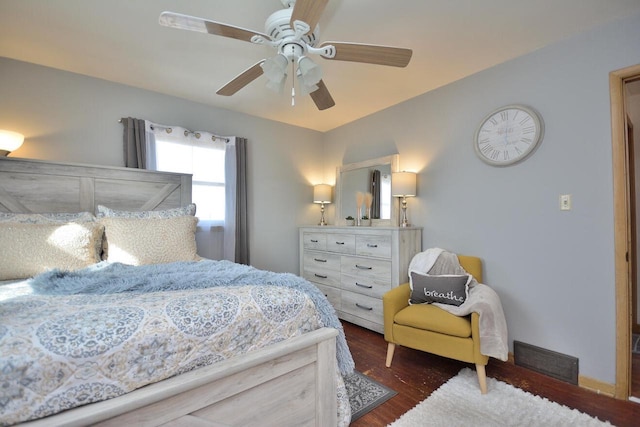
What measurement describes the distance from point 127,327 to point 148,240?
1.28 metres

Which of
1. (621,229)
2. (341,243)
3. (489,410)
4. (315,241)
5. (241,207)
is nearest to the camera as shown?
(489,410)

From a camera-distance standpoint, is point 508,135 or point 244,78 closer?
point 244,78

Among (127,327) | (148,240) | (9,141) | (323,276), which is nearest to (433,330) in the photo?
(323,276)

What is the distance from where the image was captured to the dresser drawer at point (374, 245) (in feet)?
9.06

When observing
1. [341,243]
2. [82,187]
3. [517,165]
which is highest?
[517,165]

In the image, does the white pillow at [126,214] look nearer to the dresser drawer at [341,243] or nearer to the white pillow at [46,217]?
the white pillow at [46,217]

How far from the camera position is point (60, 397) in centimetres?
80

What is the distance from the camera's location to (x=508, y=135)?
236 cm

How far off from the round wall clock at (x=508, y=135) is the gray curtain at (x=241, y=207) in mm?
2452

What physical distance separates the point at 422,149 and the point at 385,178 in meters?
0.51

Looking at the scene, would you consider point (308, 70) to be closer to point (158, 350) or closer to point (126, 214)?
point (158, 350)

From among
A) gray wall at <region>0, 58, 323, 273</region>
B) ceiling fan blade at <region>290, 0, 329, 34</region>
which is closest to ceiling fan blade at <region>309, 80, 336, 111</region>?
ceiling fan blade at <region>290, 0, 329, 34</region>

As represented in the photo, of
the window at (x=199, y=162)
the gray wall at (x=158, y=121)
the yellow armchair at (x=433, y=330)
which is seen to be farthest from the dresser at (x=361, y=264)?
the window at (x=199, y=162)

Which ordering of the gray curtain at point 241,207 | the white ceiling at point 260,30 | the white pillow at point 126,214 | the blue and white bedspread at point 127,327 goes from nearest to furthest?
the blue and white bedspread at point 127,327
the white ceiling at point 260,30
the white pillow at point 126,214
the gray curtain at point 241,207
